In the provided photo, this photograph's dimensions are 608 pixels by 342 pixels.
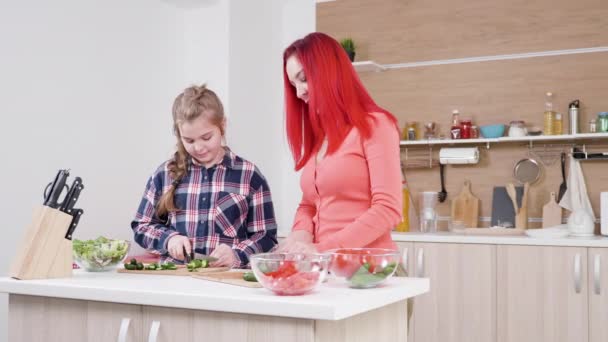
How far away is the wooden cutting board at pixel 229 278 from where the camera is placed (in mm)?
1630

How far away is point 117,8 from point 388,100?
5.79 feet

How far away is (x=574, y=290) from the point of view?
3.40 m

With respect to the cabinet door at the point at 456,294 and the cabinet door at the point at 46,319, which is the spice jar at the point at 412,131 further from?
the cabinet door at the point at 46,319

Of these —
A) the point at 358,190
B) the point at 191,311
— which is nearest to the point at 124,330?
the point at 191,311

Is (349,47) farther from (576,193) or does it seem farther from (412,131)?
(576,193)

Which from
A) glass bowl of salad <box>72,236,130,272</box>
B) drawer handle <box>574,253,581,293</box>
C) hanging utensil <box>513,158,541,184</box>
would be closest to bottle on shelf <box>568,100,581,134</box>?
hanging utensil <box>513,158,541,184</box>

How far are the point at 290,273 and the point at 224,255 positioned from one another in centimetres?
78

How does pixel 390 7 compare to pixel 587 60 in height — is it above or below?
above

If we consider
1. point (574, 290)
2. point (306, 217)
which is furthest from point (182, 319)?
point (574, 290)

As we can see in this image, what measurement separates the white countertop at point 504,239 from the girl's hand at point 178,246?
1821 mm

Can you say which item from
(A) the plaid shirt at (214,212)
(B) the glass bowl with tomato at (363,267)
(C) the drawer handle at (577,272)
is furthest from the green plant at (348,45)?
(B) the glass bowl with tomato at (363,267)

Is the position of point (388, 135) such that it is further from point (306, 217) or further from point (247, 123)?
point (247, 123)

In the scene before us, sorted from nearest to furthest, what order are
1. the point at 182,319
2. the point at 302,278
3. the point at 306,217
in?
the point at 302,278, the point at 182,319, the point at 306,217

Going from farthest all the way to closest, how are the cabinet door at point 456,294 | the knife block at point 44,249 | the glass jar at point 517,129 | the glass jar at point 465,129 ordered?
the glass jar at point 465,129 → the glass jar at point 517,129 → the cabinet door at point 456,294 → the knife block at point 44,249
